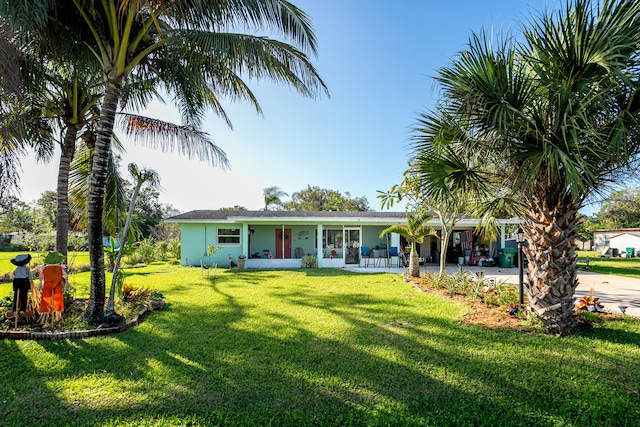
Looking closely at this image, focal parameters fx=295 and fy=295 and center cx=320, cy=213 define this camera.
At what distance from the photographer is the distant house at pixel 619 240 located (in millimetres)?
26866

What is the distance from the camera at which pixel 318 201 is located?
45.1 metres

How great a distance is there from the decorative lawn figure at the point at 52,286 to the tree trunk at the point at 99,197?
20.1 inches

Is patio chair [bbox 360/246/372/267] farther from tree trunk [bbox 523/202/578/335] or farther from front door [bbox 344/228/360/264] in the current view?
tree trunk [bbox 523/202/578/335]

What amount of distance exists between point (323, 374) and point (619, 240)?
129 feet

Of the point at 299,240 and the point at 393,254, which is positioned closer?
the point at 393,254

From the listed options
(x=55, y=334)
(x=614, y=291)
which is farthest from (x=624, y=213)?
(x=55, y=334)

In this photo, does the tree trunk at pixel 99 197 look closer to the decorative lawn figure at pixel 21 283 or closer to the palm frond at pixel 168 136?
the decorative lawn figure at pixel 21 283

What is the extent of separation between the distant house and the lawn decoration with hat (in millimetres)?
37235

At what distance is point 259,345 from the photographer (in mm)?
→ 5059

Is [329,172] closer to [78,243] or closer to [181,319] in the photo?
[78,243]

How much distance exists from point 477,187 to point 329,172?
2071 cm

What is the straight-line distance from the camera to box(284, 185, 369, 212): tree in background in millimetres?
44031

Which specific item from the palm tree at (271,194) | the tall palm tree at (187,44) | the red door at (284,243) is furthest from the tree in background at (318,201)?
the tall palm tree at (187,44)

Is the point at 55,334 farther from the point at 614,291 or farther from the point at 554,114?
the point at 614,291
